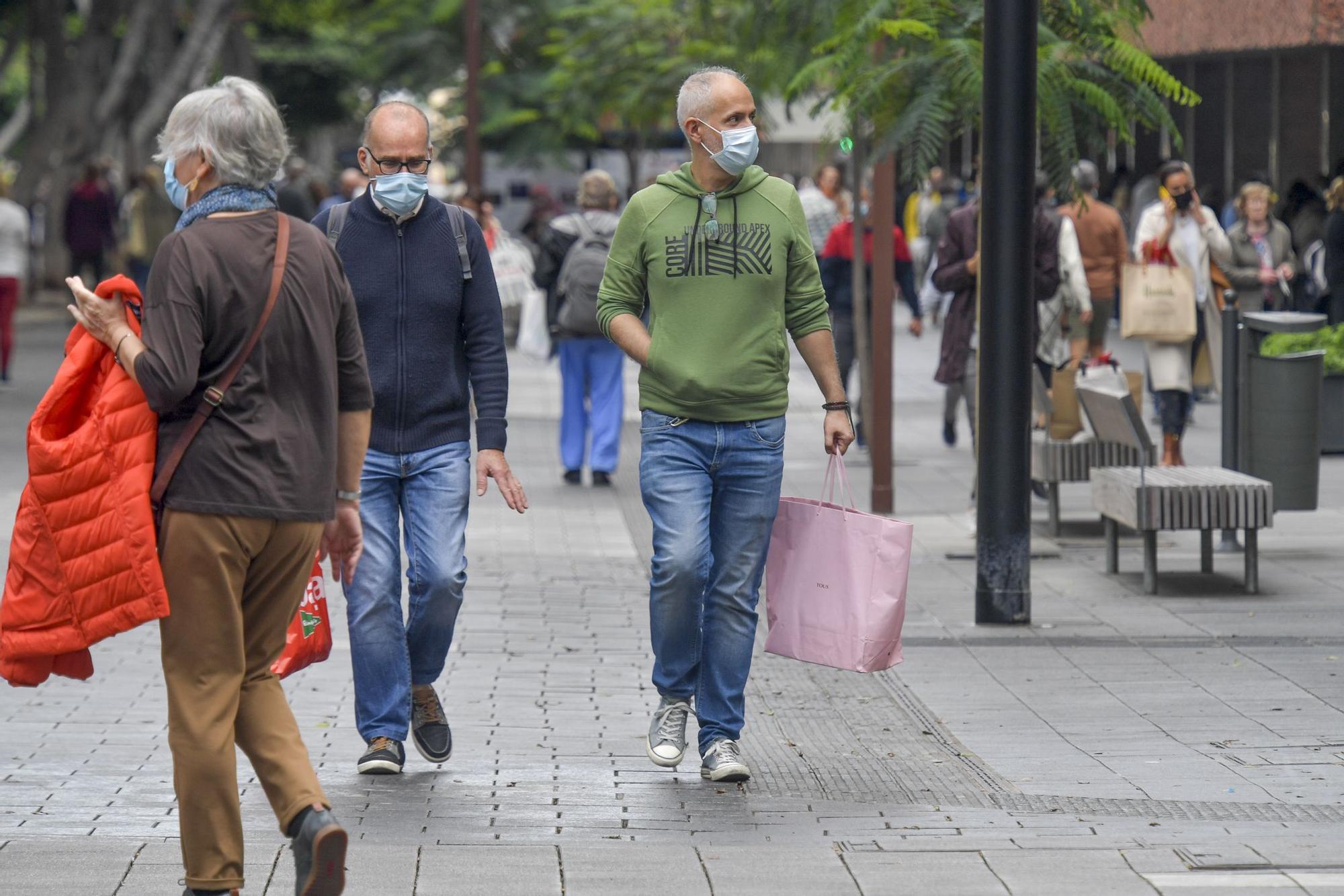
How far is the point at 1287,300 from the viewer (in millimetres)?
15805

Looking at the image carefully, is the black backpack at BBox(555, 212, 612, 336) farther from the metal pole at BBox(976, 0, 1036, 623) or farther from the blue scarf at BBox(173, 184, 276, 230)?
the blue scarf at BBox(173, 184, 276, 230)

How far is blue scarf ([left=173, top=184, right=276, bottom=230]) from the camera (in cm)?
411

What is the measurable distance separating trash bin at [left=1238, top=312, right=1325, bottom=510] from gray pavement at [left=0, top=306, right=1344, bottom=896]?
37 centimetres

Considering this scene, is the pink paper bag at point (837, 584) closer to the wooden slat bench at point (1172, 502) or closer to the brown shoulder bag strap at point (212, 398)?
the brown shoulder bag strap at point (212, 398)

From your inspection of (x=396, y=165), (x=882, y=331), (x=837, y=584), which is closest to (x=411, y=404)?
(x=396, y=165)

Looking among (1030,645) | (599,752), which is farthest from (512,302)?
(599,752)

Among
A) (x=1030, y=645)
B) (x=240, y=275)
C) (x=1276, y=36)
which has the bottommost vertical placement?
(x=1030, y=645)

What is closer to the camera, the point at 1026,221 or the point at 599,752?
the point at 599,752

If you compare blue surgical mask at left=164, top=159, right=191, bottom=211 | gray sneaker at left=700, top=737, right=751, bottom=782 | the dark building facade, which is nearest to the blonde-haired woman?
the dark building facade

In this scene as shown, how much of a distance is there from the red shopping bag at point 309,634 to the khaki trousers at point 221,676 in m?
0.58

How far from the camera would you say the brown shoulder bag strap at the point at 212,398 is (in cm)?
402

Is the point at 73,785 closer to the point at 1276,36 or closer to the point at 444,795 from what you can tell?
the point at 444,795

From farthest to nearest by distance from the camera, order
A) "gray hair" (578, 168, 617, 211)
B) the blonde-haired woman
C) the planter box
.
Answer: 1. the blonde-haired woman
2. "gray hair" (578, 168, 617, 211)
3. the planter box

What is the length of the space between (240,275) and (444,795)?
1.89m
